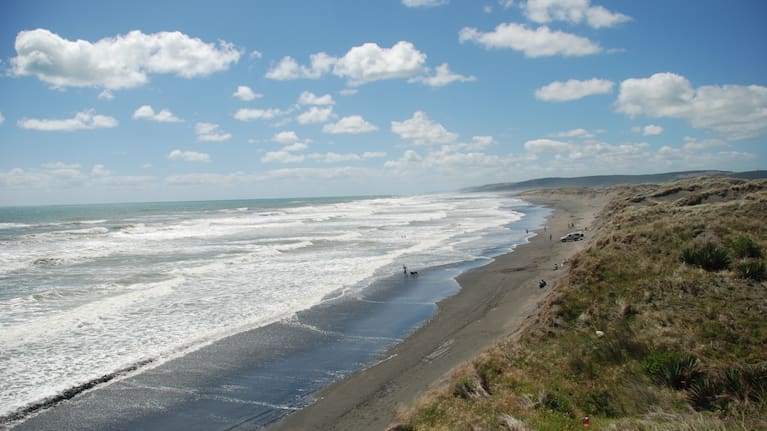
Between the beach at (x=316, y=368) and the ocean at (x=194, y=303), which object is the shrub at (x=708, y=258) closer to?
the beach at (x=316, y=368)

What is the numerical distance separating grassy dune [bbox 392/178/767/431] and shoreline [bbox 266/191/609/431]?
1411mm

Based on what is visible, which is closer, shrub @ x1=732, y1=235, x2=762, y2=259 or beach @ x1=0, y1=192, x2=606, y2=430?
beach @ x1=0, y1=192, x2=606, y2=430

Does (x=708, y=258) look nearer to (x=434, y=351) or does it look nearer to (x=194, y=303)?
(x=434, y=351)

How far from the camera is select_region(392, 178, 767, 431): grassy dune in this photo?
8969mm

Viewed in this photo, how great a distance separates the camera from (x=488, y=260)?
3147cm

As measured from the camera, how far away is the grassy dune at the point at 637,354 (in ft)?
29.4

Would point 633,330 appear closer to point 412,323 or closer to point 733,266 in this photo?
point 733,266

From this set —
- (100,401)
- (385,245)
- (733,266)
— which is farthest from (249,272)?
(733,266)

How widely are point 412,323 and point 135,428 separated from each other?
10229 millimetres

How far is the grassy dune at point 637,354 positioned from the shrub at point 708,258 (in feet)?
0.11

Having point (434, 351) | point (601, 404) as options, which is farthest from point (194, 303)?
point (601, 404)

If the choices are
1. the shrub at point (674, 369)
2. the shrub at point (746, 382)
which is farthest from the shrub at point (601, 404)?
the shrub at point (746, 382)

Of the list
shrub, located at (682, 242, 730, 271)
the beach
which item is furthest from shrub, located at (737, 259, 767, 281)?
the beach

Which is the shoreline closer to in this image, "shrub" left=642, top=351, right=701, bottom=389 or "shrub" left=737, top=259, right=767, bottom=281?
"shrub" left=642, top=351, right=701, bottom=389
